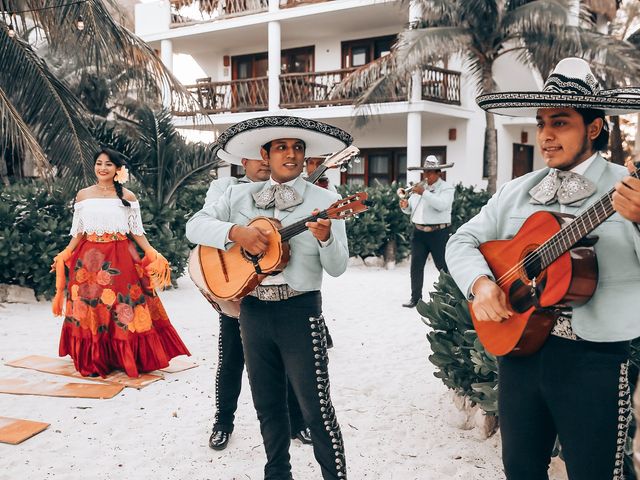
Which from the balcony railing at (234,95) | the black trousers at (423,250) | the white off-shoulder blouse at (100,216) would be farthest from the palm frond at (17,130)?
the balcony railing at (234,95)

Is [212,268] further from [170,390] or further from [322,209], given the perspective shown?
[170,390]

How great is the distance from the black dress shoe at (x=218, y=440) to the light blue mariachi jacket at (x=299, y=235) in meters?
1.39

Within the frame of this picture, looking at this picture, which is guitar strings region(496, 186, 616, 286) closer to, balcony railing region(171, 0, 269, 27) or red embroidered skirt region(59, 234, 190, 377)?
red embroidered skirt region(59, 234, 190, 377)

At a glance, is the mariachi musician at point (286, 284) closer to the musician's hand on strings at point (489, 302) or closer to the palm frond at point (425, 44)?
the musician's hand on strings at point (489, 302)

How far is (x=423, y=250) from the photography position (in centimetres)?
821

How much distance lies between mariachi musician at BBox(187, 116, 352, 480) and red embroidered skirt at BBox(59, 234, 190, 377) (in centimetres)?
232

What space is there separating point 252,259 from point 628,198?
1739mm

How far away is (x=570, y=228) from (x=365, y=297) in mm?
7384

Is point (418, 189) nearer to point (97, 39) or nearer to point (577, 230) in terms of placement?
point (97, 39)

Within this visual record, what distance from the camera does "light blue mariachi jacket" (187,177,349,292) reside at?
2848 millimetres

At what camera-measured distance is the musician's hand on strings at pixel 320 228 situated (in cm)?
264

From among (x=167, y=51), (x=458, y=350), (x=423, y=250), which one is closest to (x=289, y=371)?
(x=458, y=350)

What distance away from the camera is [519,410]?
219cm

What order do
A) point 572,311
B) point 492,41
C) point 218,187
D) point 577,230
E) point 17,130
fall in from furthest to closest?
1. point 492,41
2. point 17,130
3. point 218,187
4. point 572,311
5. point 577,230
